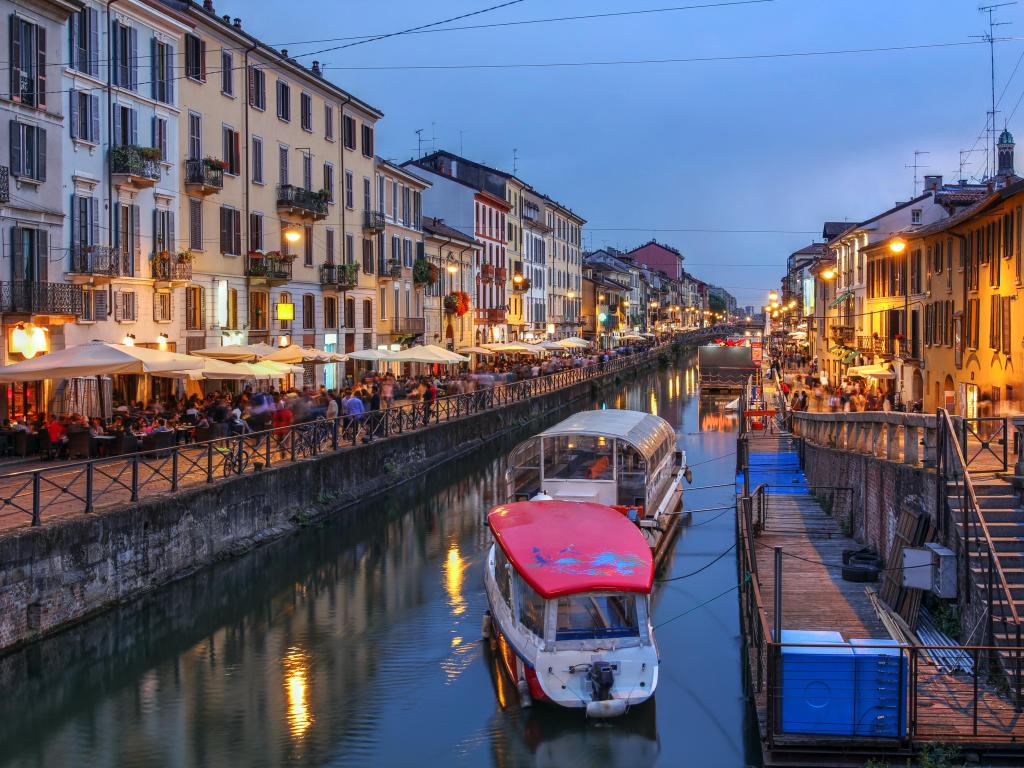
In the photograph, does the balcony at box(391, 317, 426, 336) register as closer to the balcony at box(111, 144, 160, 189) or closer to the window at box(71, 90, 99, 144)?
the balcony at box(111, 144, 160, 189)

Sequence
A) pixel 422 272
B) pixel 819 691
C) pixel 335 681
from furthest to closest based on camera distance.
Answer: pixel 422 272 → pixel 335 681 → pixel 819 691

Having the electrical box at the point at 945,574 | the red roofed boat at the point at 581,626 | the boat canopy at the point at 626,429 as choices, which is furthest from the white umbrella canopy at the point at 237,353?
the electrical box at the point at 945,574

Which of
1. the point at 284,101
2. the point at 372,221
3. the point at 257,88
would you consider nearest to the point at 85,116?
the point at 257,88

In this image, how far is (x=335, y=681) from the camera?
52.3 feet

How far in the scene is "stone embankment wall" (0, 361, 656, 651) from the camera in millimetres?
15438

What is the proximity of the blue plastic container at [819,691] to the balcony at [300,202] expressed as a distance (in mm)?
34995

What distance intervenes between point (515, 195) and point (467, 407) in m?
48.1

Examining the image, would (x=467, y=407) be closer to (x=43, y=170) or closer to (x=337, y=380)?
(x=337, y=380)

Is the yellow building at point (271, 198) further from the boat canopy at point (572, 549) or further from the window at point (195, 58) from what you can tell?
the boat canopy at point (572, 549)

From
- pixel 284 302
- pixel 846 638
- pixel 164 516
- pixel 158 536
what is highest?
pixel 284 302

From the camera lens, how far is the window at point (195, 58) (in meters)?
35.9

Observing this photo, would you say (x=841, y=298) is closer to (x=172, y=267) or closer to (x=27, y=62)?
(x=172, y=267)

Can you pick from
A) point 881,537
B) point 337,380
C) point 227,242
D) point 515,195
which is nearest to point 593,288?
point 515,195

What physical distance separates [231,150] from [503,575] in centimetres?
2720
